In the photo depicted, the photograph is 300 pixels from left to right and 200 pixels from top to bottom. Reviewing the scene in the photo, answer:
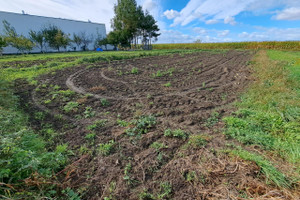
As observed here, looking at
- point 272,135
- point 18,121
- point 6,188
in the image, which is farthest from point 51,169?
point 272,135

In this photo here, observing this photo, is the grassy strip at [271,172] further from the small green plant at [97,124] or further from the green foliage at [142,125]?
the small green plant at [97,124]

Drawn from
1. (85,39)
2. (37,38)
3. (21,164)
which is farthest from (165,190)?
(85,39)

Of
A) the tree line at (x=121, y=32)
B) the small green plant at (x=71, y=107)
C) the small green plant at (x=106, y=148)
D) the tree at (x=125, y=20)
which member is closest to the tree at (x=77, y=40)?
the tree line at (x=121, y=32)

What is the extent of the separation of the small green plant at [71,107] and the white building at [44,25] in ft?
147

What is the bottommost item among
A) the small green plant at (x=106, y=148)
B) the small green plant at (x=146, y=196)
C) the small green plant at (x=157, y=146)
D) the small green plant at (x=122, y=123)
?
the small green plant at (x=146, y=196)

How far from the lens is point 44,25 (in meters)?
42.5

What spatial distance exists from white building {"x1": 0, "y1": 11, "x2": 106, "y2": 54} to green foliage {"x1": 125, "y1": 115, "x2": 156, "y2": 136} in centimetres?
4767

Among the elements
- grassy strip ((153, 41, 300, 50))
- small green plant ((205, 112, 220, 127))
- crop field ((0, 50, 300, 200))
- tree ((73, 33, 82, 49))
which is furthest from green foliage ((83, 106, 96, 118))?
grassy strip ((153, 41, 300, 50))

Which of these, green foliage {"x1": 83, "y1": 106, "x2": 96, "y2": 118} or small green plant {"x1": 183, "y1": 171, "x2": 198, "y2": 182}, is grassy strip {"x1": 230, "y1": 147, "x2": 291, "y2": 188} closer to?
small green plant {"x1": 183, "y1": 171, "x2": 198, "y2": 182}

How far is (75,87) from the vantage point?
24.7 ft

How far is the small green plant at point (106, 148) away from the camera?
308 cm

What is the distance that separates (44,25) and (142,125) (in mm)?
55969

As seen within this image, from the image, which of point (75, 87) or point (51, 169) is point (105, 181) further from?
point (75, 87)

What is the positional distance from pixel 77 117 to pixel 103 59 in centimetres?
1356
